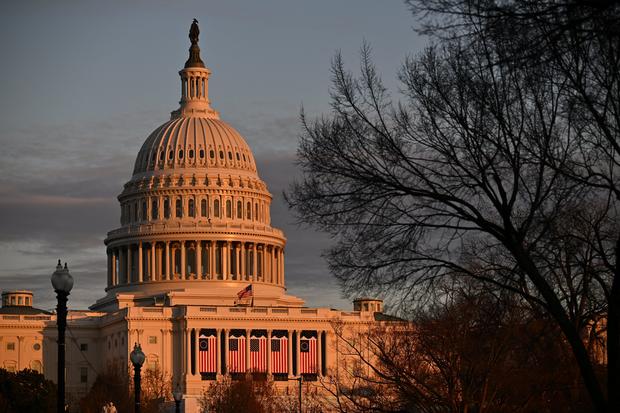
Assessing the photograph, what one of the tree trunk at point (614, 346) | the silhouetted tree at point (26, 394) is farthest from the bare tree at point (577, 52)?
the silhouetted tree at point (26, 394)

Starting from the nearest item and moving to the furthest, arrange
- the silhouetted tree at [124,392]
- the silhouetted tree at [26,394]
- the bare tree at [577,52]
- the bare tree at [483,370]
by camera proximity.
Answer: the bare tree at [577,52], the bare tree at [483,370], the silhouetted tree at [26,394], the silhouetted tree at [124,392]

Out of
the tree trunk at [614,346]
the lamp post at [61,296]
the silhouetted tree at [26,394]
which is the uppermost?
the silhouetted tree at [26,394]

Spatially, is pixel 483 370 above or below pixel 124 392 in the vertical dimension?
below

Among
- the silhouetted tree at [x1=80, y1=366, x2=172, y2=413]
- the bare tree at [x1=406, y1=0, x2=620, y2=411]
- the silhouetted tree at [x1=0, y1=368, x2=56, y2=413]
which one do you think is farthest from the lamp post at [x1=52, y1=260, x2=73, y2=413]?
the silhouetted tree at [x1=80, y1=366, x2=172, y2=413]

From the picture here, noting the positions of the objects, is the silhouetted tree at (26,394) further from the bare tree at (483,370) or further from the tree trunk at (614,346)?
the tree trunk at (614,346)

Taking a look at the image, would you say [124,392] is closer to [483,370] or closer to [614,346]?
[483,370]

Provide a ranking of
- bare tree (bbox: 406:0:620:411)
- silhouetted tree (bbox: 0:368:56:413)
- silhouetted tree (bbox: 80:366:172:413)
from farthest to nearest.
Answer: silhouetted tree (bbox: 80:366:172:413)
silhouetted tree (bbox: 0:368:56:413)
bare tree (bbox: 406:0:620:411)

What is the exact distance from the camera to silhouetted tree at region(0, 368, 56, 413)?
143575 mm

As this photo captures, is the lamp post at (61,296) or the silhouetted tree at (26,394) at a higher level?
the silhouetted tree at (26,394)

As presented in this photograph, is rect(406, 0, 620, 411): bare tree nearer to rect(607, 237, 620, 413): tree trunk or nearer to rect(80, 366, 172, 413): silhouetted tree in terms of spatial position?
rect(607, 237, 620, 413): tree trunk

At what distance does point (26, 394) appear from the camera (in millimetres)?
149250

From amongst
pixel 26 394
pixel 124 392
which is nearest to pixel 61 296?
pixel 26 394

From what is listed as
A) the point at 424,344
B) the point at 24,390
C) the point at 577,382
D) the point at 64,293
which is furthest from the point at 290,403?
the point at 64,293

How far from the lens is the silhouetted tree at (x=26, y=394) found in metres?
144
